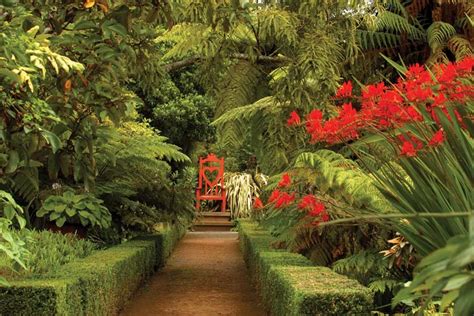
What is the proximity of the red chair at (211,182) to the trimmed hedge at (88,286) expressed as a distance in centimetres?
1096

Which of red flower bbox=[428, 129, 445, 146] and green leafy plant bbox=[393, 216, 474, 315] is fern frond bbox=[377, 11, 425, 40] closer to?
red flower bbox=[428, 129, 445, 146]

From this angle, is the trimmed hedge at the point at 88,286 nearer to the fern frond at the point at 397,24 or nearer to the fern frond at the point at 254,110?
the fern frond at the point at 254,110

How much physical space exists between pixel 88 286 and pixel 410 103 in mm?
2953

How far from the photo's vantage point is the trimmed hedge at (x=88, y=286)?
14.5 ft

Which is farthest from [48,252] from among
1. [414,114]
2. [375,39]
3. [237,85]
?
[375,39]

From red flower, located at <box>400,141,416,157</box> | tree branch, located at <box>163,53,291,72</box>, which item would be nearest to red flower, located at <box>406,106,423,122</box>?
red flower, located at <box>400,141,416,157</box>

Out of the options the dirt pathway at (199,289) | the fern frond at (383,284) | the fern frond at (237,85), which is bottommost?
the dirt pathway at (199,289)

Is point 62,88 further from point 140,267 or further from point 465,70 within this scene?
point 140,267

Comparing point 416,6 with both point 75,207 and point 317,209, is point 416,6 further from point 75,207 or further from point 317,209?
point 317,209

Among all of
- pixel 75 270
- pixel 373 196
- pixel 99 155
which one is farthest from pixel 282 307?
pixel 99 155

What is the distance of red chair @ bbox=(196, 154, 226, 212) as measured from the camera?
19.9 metres

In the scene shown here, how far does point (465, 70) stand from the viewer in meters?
3.60

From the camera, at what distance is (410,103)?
3.23 m

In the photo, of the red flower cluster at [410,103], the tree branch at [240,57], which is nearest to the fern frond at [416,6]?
the tree branch at [240,57]
